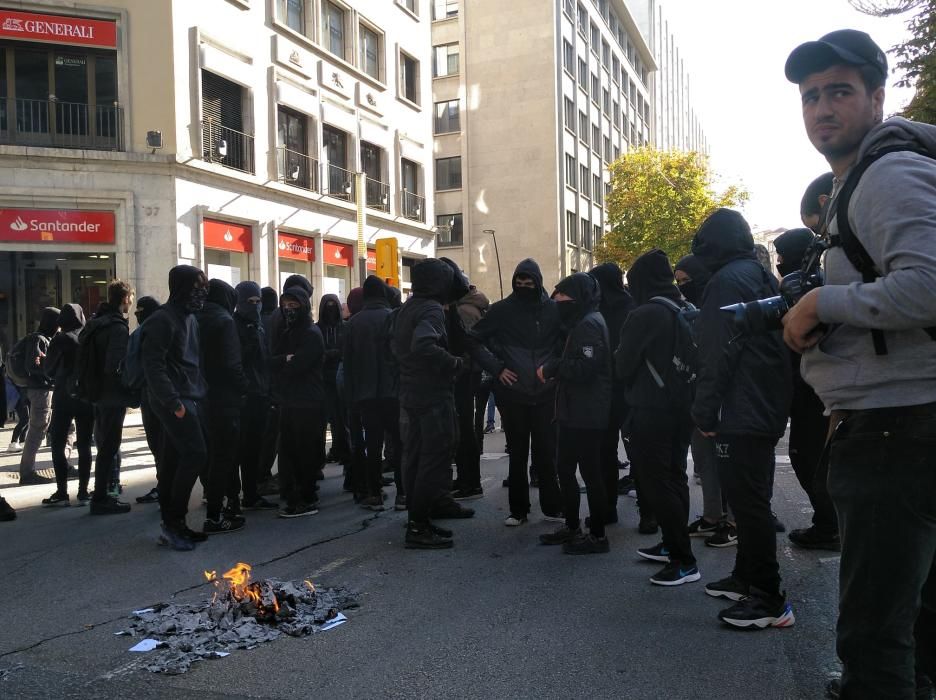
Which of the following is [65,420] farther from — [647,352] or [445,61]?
[445,61]

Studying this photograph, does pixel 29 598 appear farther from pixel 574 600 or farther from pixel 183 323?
pixel 574 600

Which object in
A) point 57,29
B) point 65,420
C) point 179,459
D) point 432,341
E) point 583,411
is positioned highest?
point 57,29

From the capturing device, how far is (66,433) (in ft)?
26.3

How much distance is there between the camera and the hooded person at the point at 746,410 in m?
4.10

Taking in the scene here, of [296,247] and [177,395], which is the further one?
[296,247]

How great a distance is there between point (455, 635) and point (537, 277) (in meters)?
3.13

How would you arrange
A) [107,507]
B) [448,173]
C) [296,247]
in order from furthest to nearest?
1. [448,173]
2. [296,247]
3. [107,507]

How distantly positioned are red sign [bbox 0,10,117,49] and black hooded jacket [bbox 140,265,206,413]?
14486 mm

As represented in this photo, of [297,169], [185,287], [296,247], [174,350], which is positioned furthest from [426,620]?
[297,169]

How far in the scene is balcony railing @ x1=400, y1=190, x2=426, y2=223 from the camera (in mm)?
28828

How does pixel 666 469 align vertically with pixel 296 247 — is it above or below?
below

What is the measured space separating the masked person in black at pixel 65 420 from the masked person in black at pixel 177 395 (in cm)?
214

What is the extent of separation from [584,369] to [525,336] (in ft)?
2.76

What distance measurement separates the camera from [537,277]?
6.42 meters
